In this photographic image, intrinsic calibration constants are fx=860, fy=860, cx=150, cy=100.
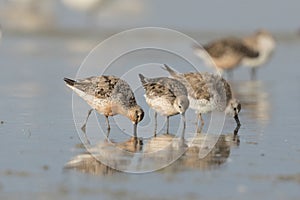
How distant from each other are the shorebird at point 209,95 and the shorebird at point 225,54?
24.1ft

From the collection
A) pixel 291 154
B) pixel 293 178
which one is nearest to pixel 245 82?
pixel 291 154

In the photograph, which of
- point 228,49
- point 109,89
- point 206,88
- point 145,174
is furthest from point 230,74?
point 145,174

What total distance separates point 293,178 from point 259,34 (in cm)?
1345

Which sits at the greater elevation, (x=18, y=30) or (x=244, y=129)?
(x=18, y=30)

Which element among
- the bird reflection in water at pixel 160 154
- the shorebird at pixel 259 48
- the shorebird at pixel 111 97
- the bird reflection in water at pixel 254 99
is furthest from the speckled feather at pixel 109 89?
the shorebird at pixel 259 48

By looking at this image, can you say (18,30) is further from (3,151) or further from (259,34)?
(3,151)

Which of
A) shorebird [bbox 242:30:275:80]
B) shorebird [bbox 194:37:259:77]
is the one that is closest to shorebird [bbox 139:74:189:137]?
shorebird [bbox 194:37:259:77]

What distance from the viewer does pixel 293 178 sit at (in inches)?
305

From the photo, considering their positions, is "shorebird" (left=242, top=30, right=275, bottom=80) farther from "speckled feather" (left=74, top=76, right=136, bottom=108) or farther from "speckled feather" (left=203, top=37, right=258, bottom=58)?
"speckled feather" (left=74, top=76, right=136, bottom=108)

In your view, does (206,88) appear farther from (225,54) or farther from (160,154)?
(225,54)

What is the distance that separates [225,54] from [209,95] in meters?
8.01

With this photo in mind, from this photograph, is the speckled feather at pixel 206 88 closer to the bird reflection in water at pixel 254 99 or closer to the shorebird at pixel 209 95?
the shorebird at pixel 209 95

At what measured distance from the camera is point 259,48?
20.3 metres

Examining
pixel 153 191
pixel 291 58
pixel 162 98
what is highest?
pixel 291 58
